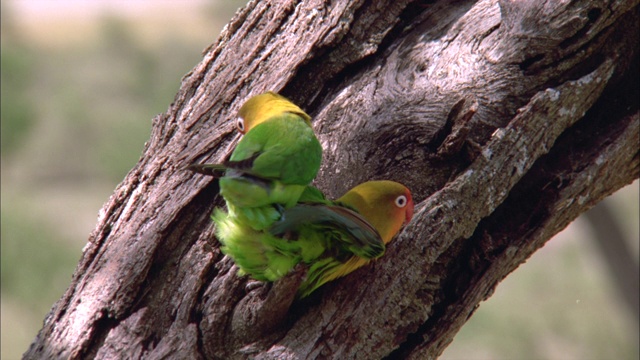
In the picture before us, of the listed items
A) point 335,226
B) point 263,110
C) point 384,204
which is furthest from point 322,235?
point 263,110

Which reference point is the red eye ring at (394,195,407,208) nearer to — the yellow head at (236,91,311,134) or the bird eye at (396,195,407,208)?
the bird eye at (396,195,407,208)

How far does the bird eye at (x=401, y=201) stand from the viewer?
1746mm

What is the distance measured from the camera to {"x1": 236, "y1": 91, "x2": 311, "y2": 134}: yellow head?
1.85 metres

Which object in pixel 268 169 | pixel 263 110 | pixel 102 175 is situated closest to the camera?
pixel 268 169

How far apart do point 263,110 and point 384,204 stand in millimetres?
476

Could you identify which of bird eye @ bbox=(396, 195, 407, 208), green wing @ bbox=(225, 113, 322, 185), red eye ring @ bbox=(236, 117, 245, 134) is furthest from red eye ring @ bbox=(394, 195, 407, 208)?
red eye ring @ bbox=(236, 117, 245, 134)

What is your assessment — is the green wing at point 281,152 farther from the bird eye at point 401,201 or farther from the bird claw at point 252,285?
the bird claw at point 252,285

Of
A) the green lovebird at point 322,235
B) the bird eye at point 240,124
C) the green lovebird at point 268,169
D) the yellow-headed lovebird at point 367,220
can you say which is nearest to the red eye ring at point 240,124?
the bird eye at point 240,124

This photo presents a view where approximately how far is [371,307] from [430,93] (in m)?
0.75

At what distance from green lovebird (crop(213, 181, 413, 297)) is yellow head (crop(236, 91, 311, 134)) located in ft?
0.82

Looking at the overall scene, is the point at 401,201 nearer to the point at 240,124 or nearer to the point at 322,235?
the point at 322,235

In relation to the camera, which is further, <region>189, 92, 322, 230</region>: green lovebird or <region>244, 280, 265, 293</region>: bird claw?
<region>244, 280, 265, 293</region>: bird claw

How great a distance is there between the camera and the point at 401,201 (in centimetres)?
175

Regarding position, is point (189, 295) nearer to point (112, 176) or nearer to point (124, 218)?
point (124, 218)
